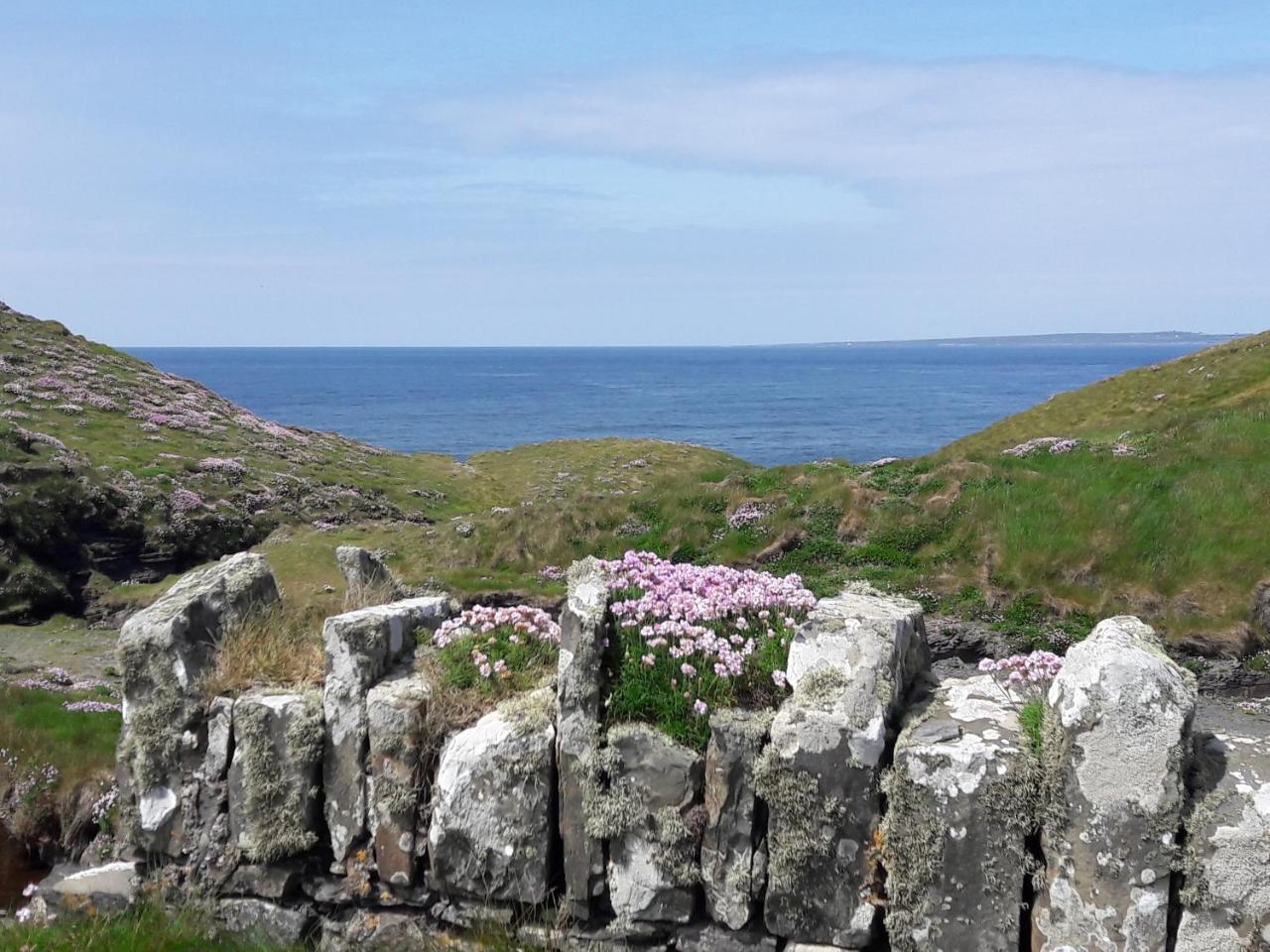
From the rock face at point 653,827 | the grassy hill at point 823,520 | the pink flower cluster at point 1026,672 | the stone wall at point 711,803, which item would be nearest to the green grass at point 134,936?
the stone wall at point 711,803

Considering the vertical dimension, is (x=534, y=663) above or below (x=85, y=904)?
above

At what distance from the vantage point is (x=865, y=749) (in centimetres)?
721

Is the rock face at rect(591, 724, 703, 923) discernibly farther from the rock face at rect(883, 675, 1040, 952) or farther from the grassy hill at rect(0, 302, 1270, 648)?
the grassy hill at rect(0, 302, 1270, 648)

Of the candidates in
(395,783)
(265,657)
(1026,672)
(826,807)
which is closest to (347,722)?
(395,783)

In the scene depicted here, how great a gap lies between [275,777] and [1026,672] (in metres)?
7.08

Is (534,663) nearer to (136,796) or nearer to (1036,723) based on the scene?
(136,796)

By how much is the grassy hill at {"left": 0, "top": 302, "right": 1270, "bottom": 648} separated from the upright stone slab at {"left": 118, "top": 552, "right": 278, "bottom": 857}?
2.03 metres

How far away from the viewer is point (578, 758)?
310 inches

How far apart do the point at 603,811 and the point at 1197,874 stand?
14.2ft

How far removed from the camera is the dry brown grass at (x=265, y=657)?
8914 mm

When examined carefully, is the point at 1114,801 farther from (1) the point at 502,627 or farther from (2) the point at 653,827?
(1) the point at 502,627

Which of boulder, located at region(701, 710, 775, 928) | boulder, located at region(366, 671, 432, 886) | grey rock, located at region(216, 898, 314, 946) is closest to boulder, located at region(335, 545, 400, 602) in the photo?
boulder, located at region(366, 671, 432, 886)

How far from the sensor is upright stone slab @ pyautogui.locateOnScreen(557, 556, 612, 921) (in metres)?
7.86

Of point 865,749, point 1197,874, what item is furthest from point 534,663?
point 1197,874
